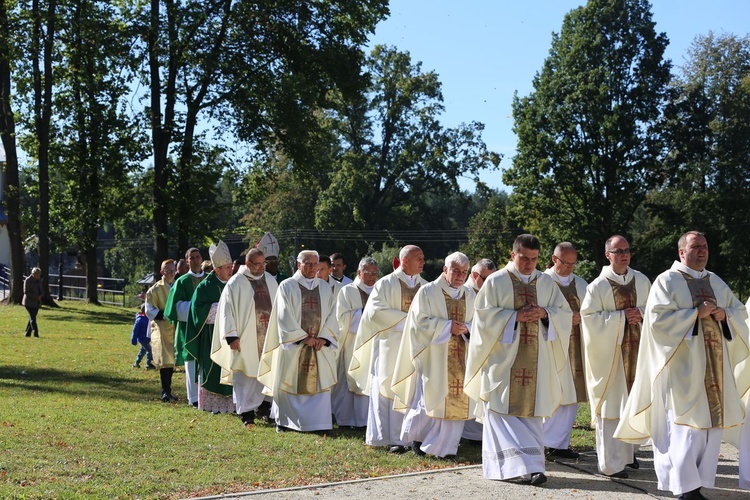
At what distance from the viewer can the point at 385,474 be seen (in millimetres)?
8625

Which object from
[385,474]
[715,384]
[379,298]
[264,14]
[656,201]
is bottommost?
[385,474]

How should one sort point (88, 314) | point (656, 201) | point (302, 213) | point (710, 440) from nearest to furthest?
1. point (710, 440)
2. point (88, 314)
3. point (656, 201)
4. point (302, 213)

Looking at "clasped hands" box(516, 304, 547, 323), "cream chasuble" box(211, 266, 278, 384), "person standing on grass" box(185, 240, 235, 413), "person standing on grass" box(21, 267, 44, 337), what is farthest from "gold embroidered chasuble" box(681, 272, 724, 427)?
"person standing on grass" box(21, 267, 44, 337)

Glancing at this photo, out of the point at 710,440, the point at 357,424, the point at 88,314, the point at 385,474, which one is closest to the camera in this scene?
the point at 710,440

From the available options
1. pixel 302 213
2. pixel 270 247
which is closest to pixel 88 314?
pixel 270 247

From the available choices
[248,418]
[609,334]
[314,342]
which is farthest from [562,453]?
[248,418]

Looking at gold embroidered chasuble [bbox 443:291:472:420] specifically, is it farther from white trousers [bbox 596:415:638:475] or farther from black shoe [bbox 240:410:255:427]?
black shoe [bbox 240:410:255:427]

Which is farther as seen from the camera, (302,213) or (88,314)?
(302,213)

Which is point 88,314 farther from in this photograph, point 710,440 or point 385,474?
point 710,440

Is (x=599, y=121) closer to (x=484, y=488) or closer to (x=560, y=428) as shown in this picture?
(x=560, y=428)

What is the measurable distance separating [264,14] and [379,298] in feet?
75.3

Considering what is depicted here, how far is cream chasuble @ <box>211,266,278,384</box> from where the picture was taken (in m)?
11.9

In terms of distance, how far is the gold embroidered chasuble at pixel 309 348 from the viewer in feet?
36.5

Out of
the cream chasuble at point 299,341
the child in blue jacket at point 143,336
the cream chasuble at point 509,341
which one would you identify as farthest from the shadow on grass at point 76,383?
the cream chasuble at point 509,341
